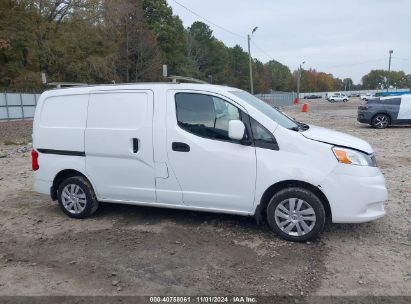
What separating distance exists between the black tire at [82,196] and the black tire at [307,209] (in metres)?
2.57

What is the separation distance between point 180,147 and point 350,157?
6.69 ft

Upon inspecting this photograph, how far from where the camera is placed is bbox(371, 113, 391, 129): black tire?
18141mm

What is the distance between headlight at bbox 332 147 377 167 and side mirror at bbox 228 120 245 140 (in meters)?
1.07

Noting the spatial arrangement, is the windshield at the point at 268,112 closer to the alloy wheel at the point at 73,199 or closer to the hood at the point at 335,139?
the hood at the point at 335,139

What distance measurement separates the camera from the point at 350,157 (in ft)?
14.9

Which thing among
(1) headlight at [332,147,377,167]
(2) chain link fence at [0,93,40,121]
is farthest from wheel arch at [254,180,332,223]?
(2) chain link fence at [0,93,40,121]

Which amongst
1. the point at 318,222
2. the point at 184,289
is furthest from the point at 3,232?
the point at 318,222

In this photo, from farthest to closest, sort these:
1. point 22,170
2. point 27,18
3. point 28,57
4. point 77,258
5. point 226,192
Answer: point 28,57
point 27,18
point 22,170
point 226,192
point 77,258

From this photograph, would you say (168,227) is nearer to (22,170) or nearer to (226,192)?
(226,192)

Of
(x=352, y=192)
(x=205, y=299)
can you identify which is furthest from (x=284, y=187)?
(x=205, y=299)

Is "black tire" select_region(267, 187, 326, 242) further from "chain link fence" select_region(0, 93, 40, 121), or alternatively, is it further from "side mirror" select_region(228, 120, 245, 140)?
"chain link fence" select_region(0, 93, 40, 121)

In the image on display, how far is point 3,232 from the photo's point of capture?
17.6 feet

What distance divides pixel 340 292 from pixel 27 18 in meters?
42.5

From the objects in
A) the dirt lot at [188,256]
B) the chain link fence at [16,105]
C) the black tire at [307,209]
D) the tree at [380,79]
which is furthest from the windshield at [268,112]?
the tree at [380,79]
